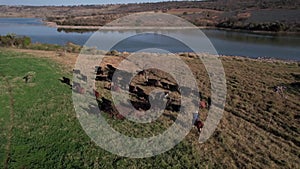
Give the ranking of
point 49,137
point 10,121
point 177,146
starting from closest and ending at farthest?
point 177,146
point 49,137
point 10,121

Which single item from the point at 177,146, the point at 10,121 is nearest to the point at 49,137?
the point at 10,121

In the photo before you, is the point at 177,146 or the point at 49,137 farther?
the point at 49,137

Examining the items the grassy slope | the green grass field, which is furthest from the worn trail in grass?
the grassy slope

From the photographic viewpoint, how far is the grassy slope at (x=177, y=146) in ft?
44.9

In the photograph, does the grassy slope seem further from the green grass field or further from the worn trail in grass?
the worn trail in grass

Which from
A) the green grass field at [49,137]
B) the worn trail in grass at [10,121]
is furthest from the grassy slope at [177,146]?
the worn trail in grass at [10,121]

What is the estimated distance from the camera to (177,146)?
15.0 m

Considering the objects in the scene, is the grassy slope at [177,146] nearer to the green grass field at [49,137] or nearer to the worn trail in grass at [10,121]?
the green grass field at [49,137]

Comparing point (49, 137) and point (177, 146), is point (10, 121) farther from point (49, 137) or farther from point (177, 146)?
point (177, 146)

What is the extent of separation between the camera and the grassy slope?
538 inches

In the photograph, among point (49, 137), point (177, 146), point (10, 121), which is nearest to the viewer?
point (177, 146)

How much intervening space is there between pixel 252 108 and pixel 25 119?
14339 mm

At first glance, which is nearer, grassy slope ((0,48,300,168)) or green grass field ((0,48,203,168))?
green grass field ((0,48,203,168))

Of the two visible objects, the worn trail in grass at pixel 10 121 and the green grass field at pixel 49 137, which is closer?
the green grass field at pixel 49 137
